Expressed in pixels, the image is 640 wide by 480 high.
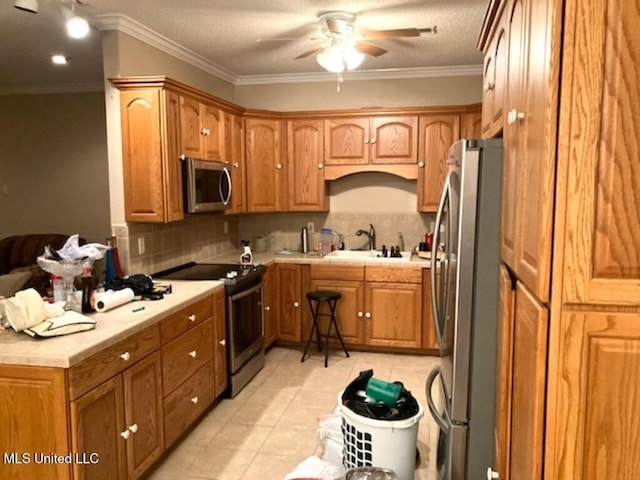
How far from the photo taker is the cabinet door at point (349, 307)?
441 cm

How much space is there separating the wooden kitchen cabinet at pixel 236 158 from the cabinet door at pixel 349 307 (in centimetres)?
99

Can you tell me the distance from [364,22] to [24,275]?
9.35 ft

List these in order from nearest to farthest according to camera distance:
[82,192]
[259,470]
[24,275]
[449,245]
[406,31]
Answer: [449,245] → [259,470] → [406,31] → [24,275] → [82,192]

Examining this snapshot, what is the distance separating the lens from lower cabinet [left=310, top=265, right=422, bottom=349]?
14.1 ft

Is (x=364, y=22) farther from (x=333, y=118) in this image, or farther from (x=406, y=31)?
(x=333, y=118)

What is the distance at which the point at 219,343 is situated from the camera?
338 centimetres

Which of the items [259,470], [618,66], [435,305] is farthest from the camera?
[259,470]

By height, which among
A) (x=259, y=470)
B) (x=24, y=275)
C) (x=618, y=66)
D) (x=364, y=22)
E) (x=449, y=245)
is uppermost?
(x=364, y=22)

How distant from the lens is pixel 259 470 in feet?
8.71

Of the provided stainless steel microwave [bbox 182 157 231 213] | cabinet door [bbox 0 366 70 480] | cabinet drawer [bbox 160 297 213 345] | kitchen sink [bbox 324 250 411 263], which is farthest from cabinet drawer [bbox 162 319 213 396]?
kitchen sink [bbox 324 250 411 263]

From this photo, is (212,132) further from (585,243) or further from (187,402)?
(585,243)

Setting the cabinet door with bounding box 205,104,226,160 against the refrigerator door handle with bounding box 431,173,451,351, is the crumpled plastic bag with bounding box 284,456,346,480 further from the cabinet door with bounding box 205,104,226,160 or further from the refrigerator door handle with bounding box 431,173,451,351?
the cabinet door with bounding box 205,104,226,160

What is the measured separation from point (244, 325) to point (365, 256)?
1538mm

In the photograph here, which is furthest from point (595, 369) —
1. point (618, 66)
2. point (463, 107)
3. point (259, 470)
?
point (463, 107)
